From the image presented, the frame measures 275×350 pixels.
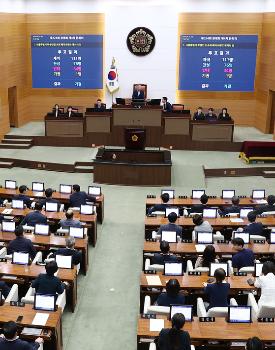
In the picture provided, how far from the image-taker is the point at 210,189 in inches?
510

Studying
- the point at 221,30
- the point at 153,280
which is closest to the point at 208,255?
the point at 153,280

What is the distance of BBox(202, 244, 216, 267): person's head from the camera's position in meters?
6.94

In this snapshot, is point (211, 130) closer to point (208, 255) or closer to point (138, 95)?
point (138, 95)

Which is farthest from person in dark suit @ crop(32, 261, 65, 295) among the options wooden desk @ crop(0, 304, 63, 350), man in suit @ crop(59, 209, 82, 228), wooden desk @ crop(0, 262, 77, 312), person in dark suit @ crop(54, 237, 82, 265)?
man in suit @ crop(59, 209, 82, 228)

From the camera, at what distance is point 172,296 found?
5.68m

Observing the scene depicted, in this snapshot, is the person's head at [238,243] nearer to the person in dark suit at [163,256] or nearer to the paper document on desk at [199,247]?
the paper document on desk at [199,247]

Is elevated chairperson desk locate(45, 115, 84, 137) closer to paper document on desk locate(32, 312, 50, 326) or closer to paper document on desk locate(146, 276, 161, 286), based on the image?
paper document on desk locate(146, 276, 161, 286)

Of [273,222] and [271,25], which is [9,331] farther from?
[271,25]

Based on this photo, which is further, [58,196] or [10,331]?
[58,196]

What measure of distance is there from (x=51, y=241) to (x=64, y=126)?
8671 millimetres

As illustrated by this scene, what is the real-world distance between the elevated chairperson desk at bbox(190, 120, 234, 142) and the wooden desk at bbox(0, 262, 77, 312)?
9.75 metres

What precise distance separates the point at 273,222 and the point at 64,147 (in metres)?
8.94

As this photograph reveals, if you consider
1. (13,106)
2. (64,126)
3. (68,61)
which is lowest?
(64,126)

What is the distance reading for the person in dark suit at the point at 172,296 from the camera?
5.60m
